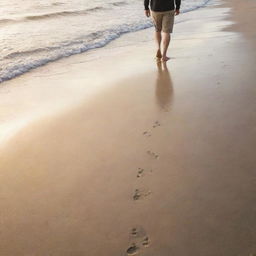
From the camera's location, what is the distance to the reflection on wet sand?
161 inches

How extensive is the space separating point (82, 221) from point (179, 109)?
1978 mm

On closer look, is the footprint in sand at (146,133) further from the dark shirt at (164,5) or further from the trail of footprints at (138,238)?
the dark shirt at (164,5)

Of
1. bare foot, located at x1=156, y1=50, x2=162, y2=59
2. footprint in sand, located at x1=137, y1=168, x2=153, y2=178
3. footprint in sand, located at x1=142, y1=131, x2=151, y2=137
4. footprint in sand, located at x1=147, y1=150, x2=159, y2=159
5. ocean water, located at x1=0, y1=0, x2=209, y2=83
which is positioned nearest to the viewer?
footprint in sand, located at x1=137, y1=168, x2=153, y2=178

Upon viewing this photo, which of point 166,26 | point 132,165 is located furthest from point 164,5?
point 132,165

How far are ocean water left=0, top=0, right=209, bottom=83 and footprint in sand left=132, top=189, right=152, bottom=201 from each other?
4146 mm

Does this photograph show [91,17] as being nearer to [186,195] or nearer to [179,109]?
[179,109]

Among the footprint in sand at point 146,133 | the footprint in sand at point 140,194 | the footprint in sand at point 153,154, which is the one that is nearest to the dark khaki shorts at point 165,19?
the footprint in sand at point 146,133

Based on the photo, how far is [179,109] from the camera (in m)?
3.85

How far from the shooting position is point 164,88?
4691mm

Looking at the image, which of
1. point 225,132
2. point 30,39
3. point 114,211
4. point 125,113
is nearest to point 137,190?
point 114,211

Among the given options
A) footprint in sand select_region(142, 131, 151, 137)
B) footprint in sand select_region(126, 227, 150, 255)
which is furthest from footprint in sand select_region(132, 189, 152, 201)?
footprint in sand select_region(142, 131, 151, 137)

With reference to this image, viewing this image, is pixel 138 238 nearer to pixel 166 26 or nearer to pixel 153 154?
pixel 153 154

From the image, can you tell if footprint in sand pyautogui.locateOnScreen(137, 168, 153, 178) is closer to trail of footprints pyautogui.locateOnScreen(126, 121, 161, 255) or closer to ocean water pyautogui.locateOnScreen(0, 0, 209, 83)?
trail of footprints pyautogui.locateOnScreen(126, 121, 161, 255)

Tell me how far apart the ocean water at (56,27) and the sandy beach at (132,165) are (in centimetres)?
A: 188
